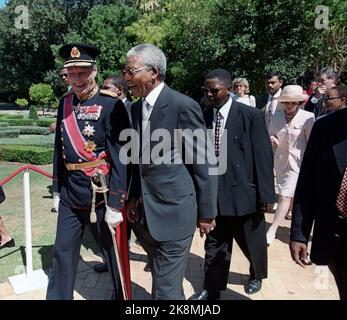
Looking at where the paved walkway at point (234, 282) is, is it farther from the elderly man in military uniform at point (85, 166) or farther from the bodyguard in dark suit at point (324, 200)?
the bodyguard in dark suit at point (324, 200)

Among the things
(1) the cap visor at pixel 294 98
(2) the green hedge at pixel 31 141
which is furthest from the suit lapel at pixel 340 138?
(2) the green hedge at pixel 31 141

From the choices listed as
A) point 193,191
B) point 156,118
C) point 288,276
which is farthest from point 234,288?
point 156,118

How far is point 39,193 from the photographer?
7395 mm

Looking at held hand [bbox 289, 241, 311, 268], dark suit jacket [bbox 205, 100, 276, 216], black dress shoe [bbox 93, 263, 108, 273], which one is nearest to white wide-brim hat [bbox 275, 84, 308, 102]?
dark suit jacket [bbox 205, 100, 276, 216]

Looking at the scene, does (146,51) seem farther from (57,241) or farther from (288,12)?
(288,12)

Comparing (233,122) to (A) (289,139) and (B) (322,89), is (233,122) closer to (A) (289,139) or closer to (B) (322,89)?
(A) (289,139)

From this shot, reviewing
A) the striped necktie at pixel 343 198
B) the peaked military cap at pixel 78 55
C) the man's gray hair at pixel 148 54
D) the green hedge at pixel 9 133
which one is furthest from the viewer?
the green hedge at pixel 9 133

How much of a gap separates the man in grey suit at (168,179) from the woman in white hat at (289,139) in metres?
2.28

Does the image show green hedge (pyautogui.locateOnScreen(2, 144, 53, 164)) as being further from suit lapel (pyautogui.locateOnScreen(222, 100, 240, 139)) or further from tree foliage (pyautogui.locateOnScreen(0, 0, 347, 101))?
tree foliage (pyautogui.locateOnScreen(0, 0, 347, 101))

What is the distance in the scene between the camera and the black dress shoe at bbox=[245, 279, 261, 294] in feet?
12.0

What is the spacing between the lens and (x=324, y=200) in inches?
84.0

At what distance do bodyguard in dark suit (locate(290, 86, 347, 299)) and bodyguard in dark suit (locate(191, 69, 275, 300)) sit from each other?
1.05m

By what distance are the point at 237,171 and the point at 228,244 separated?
71 centimetres

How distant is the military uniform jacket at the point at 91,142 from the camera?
113 inches
